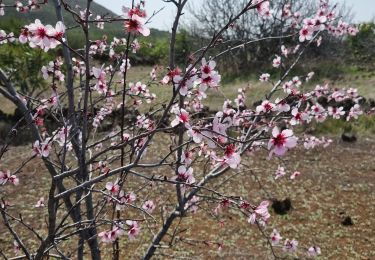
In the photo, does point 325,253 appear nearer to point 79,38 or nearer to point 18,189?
point 18,189

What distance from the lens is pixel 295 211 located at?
6.84 metres

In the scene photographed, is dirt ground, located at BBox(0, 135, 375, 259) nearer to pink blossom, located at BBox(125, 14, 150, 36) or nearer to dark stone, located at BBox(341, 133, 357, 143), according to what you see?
dark stone, located at BBox(341, 133, 357, 143)

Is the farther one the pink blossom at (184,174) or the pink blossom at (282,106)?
the pink blossom at (282,106)

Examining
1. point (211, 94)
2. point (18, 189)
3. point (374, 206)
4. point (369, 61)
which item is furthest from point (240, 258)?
point (369, 61)

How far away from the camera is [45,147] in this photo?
250 centimetres

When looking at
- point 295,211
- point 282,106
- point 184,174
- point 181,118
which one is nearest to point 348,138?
point 295,211

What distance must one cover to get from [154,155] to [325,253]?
4.26 meters

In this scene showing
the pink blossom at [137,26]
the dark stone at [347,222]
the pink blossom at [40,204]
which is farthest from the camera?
the dark stone at [347,222]

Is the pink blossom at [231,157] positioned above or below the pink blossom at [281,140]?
below

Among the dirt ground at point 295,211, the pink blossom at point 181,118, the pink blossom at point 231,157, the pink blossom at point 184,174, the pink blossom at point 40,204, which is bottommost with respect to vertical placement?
the dirt ground at point 295,211

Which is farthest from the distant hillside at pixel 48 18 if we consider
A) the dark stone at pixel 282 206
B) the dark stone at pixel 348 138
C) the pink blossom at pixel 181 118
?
the dark stone at pixel 348 138

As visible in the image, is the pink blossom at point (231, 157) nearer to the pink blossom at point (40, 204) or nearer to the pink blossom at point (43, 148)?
the pink blossom at point (43, 148)

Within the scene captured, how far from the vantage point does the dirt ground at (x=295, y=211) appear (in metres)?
5.75

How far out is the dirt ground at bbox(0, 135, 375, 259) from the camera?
575cm
